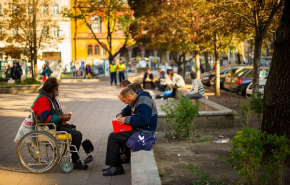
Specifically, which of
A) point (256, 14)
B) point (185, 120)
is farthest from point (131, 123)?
point (256, 14)

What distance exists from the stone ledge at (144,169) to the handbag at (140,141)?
0.11 metres

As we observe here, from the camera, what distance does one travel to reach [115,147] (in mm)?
6633

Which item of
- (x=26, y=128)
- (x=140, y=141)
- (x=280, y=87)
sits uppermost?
(x=280, y=87)

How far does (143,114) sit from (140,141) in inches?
15.6

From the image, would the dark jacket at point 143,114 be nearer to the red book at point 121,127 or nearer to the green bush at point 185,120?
the red book at point 121,127

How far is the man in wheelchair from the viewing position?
22.0ft

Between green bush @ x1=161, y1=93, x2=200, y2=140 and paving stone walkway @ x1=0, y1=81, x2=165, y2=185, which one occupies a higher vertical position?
green bush @ x1=161, y1=93, x2=200, y2=140

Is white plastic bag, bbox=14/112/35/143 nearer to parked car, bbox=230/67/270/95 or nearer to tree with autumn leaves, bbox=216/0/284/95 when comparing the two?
tree with autumn leaves, bbox=216/0/284/95

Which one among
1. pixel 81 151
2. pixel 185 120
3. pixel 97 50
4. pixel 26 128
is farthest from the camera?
pixel 97 50

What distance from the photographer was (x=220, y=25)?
16469 mm

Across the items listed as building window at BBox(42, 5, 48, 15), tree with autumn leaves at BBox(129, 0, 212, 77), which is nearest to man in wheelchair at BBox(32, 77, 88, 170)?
tree with autumn leaves at BBox(129, 0, 212, 77)

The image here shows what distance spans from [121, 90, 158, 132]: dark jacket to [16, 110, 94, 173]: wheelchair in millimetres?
975

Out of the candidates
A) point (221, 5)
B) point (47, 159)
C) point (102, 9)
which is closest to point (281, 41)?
point (47, 159)

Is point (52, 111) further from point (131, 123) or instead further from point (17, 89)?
point (17, 89)
